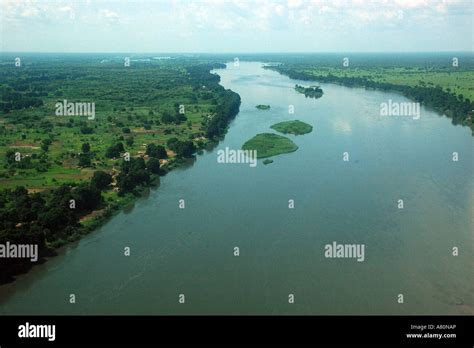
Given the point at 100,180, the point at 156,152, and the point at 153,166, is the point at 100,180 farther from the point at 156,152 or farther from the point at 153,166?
the point at 156,152

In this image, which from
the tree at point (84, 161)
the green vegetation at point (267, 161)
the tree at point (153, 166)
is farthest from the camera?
the green vegetation at point (267, 161)

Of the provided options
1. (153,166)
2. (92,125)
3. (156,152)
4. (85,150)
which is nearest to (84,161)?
(85,150)

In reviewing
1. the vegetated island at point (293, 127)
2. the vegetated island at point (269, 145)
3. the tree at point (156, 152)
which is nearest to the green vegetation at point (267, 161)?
Answer: the vegetated island at point (269, 145)

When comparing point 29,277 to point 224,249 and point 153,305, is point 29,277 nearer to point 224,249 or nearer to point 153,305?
point 153,305

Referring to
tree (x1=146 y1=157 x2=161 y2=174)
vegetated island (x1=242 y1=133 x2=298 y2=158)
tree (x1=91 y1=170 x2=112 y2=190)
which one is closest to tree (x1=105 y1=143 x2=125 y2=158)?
tree (x1=146 y1=157 x2=161 y2=174)

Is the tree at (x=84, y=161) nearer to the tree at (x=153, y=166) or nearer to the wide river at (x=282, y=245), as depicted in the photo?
the tree at (x=153, y=166)

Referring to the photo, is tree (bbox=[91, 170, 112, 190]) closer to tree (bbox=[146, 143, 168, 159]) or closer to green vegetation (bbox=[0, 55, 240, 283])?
green vegetation (bbox=[0, 55, 240, 283])
